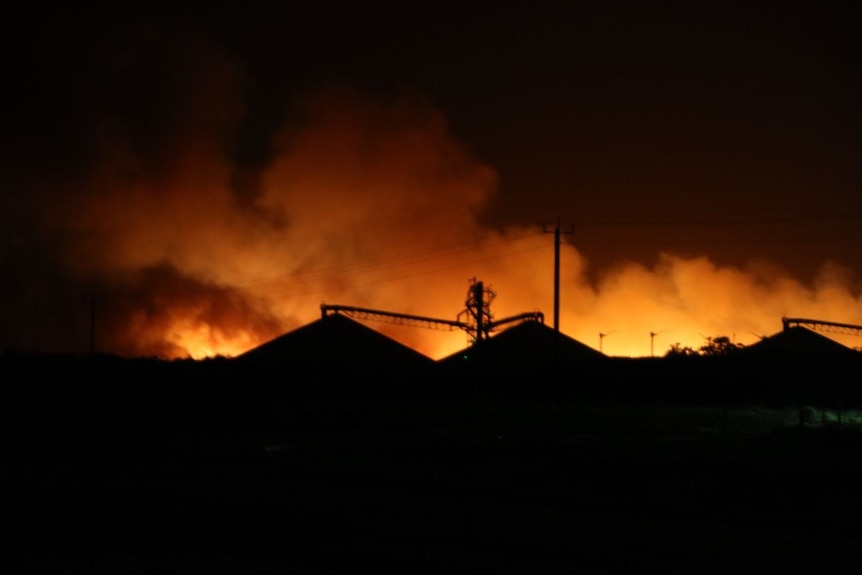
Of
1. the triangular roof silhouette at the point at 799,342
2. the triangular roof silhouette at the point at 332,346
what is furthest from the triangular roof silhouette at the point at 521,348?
the triangular roof silhouette at the point at 799,342

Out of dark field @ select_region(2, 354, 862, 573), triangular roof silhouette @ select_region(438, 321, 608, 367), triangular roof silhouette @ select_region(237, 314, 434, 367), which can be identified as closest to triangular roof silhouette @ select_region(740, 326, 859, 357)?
triangular roof silhouette @ select_region(438, 321, 608, 367)

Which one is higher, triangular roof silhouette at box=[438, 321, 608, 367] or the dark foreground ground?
triangular roof silhouette at box=[438, 321, 608, 367]

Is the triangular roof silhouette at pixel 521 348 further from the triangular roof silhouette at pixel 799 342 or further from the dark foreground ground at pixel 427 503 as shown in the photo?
the dark foreground ground at pixel 427 503

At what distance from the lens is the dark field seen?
11070mm

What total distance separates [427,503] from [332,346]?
6328cm

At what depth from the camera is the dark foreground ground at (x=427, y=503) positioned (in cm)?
1102

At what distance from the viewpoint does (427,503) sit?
16.3m

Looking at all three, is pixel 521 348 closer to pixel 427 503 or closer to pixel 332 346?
pixel 332 346

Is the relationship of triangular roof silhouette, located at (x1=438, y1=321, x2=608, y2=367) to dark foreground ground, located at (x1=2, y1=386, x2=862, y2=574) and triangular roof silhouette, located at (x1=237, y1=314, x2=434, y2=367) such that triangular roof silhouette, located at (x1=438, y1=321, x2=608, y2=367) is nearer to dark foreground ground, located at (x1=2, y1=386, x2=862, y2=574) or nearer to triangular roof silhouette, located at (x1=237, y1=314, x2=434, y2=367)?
triangular roof silhouette, located at (x1=237, y1=314, x2=434, y2=367)

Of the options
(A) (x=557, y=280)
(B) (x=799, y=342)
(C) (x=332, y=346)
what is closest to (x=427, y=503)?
(A) (x=557, y=280)

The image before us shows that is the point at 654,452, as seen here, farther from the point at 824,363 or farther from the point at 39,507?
the point at 824,363

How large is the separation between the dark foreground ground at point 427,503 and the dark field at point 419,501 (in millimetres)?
51

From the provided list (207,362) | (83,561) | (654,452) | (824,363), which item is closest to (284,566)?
(83,561)

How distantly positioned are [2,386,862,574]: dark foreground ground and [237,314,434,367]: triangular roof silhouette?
43.3 meters
